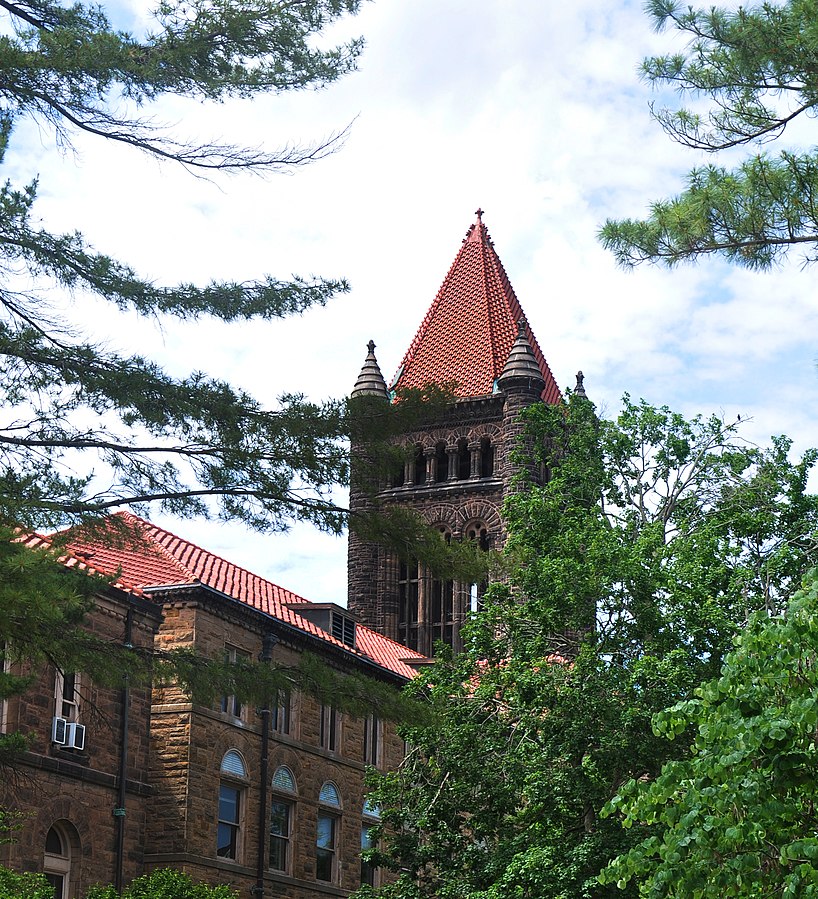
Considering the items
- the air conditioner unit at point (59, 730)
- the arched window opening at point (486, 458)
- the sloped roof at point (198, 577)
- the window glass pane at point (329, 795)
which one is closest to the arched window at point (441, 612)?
the arched window opening at point (486, 458)

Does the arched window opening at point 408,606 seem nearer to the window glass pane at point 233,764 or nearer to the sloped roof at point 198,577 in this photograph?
the sloped roof at point 198,577

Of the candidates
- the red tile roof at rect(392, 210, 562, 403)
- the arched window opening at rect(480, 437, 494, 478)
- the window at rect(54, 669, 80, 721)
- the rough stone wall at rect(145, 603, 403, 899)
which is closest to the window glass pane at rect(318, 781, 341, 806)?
the rough stone wall at rect(145, 603, 403, 899)

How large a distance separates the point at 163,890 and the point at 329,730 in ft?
40.1

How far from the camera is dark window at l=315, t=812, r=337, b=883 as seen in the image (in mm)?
37438

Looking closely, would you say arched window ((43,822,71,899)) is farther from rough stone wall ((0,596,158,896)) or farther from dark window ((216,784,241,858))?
dark window ((216,784,241,858))

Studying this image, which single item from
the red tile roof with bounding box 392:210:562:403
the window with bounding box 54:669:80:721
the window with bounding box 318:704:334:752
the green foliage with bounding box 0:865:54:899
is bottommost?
the green foliage with bounding box 0:865:54:899

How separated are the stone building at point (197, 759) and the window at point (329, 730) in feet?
0.19

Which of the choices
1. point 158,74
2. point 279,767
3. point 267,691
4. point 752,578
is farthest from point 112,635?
point 158,74

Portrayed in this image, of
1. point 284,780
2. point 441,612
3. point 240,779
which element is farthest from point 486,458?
point 240,779

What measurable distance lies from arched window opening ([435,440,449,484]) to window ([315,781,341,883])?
2921 centimetres

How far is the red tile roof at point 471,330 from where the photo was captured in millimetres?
67375

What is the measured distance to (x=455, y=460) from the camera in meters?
66.1

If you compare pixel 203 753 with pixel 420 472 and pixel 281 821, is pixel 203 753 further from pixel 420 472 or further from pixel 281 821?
pixel 420 472

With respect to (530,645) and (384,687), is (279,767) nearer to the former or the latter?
(530,645)
